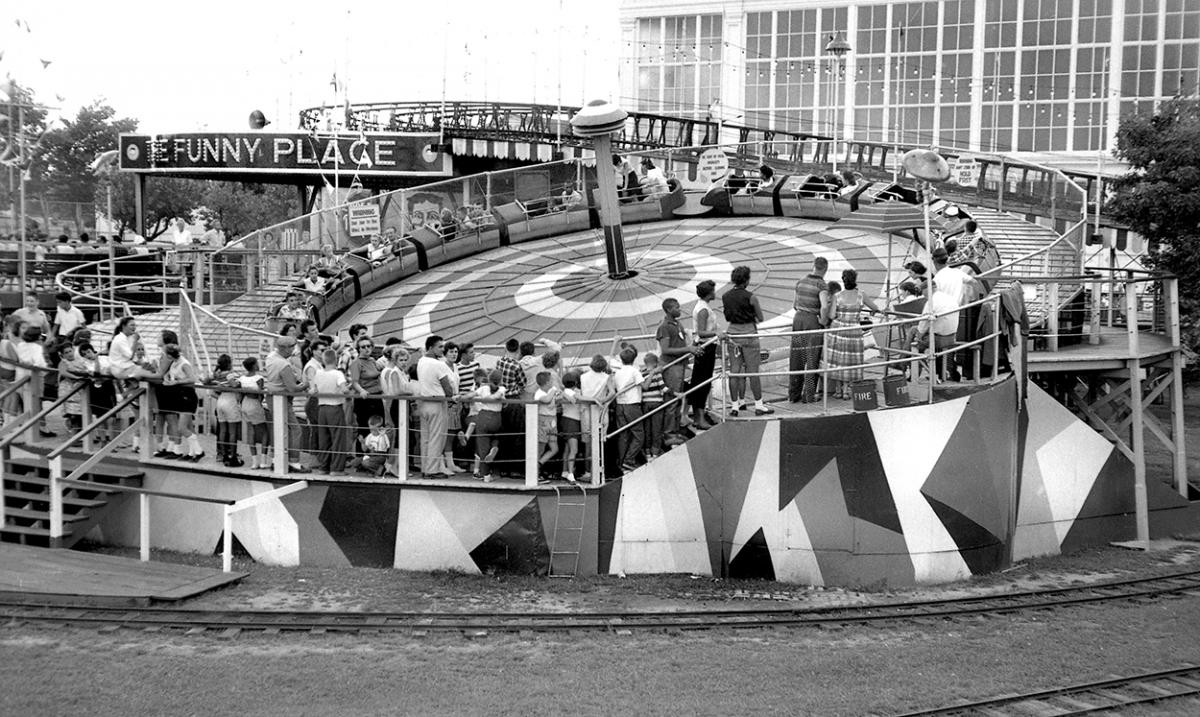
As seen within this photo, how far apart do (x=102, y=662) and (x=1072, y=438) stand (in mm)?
13653

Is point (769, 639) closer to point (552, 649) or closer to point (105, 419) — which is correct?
point (552, 649)

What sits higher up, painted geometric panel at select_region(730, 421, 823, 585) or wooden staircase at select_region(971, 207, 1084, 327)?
wooden staircase at select_region(971, 207, 1084, 327)

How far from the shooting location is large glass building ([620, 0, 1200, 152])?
5716cm

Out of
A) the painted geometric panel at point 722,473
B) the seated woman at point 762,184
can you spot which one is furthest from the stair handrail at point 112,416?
the seated woman at point 762,184

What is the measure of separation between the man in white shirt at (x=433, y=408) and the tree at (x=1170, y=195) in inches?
707

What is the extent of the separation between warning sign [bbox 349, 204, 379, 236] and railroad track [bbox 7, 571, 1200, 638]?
1573 centimetres

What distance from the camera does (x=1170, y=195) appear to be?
94.6ft

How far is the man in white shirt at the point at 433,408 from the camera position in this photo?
17375 mm

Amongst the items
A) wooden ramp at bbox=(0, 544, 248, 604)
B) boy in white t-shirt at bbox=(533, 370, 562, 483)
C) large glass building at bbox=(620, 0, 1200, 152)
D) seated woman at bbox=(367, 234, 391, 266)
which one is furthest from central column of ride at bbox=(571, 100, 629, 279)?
large glass building at bbox=(620, 0, 1200, 152)

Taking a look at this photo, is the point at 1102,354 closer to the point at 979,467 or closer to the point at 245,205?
the point at 979,467

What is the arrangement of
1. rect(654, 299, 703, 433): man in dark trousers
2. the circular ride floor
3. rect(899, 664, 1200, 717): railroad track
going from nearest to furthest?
1. rect(899, 664, 1200, 717): railroad track
2. rect(654, 299, 703, 433): man in dark trousers
3. the circular ride floor

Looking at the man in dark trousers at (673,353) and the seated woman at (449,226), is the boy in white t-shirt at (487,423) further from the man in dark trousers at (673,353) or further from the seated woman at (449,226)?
the seated woman at (449,226)

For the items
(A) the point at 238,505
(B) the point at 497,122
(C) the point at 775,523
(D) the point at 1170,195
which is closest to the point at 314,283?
(A) the point at 238,505

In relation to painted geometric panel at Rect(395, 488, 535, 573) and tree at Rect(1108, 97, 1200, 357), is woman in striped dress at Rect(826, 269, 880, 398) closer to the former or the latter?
painted geometric panel at Rect(395, 488, 535, 573)
